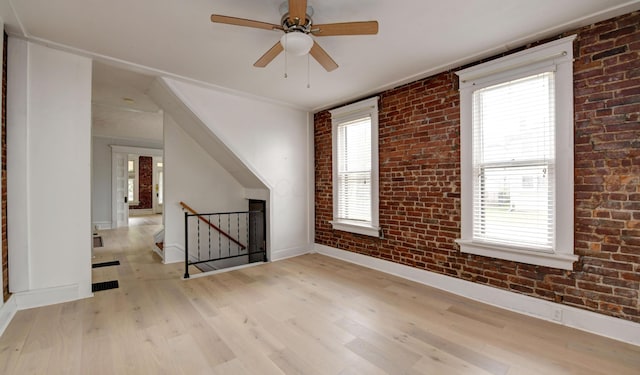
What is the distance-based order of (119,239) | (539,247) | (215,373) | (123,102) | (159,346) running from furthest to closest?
1. (119,239)
2. (123,102)
3. (539,247)
4. (159,346)
5. (215,373)

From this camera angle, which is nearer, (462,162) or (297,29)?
(297,29)

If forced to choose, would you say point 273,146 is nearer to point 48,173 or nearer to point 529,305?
point 48,173

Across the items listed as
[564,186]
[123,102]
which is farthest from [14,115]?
[564,186]

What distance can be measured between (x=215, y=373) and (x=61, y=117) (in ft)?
Result: 9.70

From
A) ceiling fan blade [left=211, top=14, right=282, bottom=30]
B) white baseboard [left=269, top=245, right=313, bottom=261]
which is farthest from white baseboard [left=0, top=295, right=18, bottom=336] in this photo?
ceiling fan blade [left=211, top=14, right=282, bottom=30]

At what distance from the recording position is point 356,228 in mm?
4254

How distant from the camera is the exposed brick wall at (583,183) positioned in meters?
2.15

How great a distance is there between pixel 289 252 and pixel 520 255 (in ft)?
10.7

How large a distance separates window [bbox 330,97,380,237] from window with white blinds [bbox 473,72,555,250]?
138 cm

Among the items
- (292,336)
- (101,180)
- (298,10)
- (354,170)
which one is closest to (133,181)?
(101,180)

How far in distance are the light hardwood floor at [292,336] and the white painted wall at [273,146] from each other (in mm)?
1473

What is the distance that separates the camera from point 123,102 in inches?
177

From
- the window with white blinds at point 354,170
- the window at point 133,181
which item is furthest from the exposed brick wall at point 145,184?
the window with white blinds at point 354,170

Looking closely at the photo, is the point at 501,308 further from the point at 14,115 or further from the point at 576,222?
the point at 14,115
